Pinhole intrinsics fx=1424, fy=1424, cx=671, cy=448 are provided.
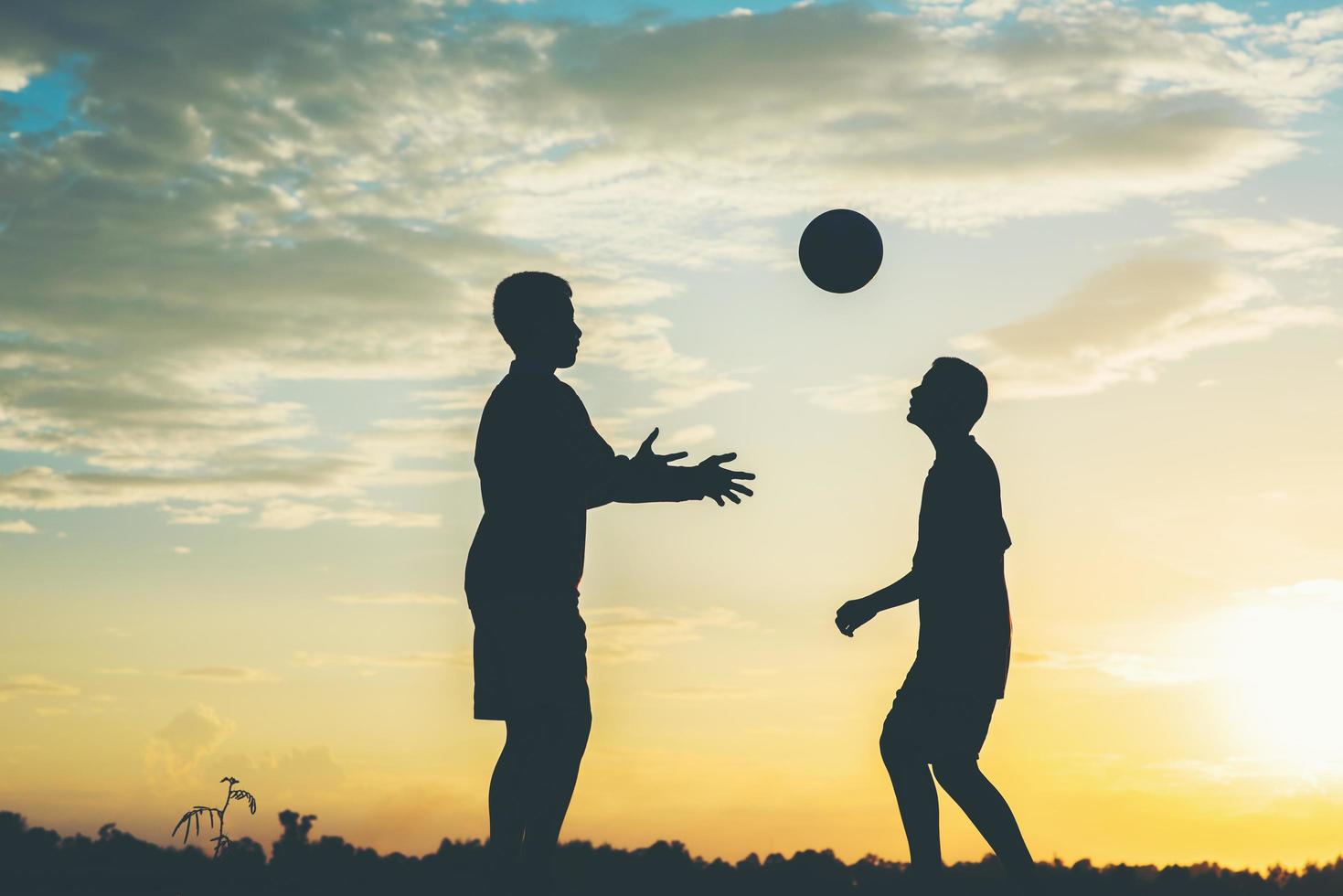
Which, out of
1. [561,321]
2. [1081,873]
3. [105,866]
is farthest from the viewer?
[1081,873]

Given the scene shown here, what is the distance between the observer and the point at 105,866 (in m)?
9.97

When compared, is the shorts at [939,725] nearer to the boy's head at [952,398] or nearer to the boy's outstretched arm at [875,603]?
the boy's outstretched arm at [875,603]

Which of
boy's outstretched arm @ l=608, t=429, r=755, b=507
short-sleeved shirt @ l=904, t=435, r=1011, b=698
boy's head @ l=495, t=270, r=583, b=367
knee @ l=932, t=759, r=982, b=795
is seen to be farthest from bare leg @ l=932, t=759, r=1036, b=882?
boy's head @ l=495, t=270, r=583, b=367

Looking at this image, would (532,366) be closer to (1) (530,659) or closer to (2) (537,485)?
(2) (537,485)

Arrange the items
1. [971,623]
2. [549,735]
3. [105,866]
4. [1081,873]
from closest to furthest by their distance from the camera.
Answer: [549,735] → [971,623] → [105,866] → [1081,873]

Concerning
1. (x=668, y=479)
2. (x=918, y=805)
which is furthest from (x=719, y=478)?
(x=918, y=805)

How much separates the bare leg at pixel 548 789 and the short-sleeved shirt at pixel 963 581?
7.30 feet

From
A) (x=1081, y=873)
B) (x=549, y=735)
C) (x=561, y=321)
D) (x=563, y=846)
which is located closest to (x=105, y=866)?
(x=563, y=846)

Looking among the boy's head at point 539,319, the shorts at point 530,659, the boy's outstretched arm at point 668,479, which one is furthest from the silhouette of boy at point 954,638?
the boy's head at point 539,319

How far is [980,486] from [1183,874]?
4134 millimetres

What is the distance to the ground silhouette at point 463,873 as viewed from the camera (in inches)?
381

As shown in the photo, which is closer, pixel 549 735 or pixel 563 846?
pixel 549 735

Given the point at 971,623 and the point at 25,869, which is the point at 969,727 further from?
Answer: the point at 25,869

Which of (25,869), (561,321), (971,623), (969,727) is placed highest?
(561,321)
